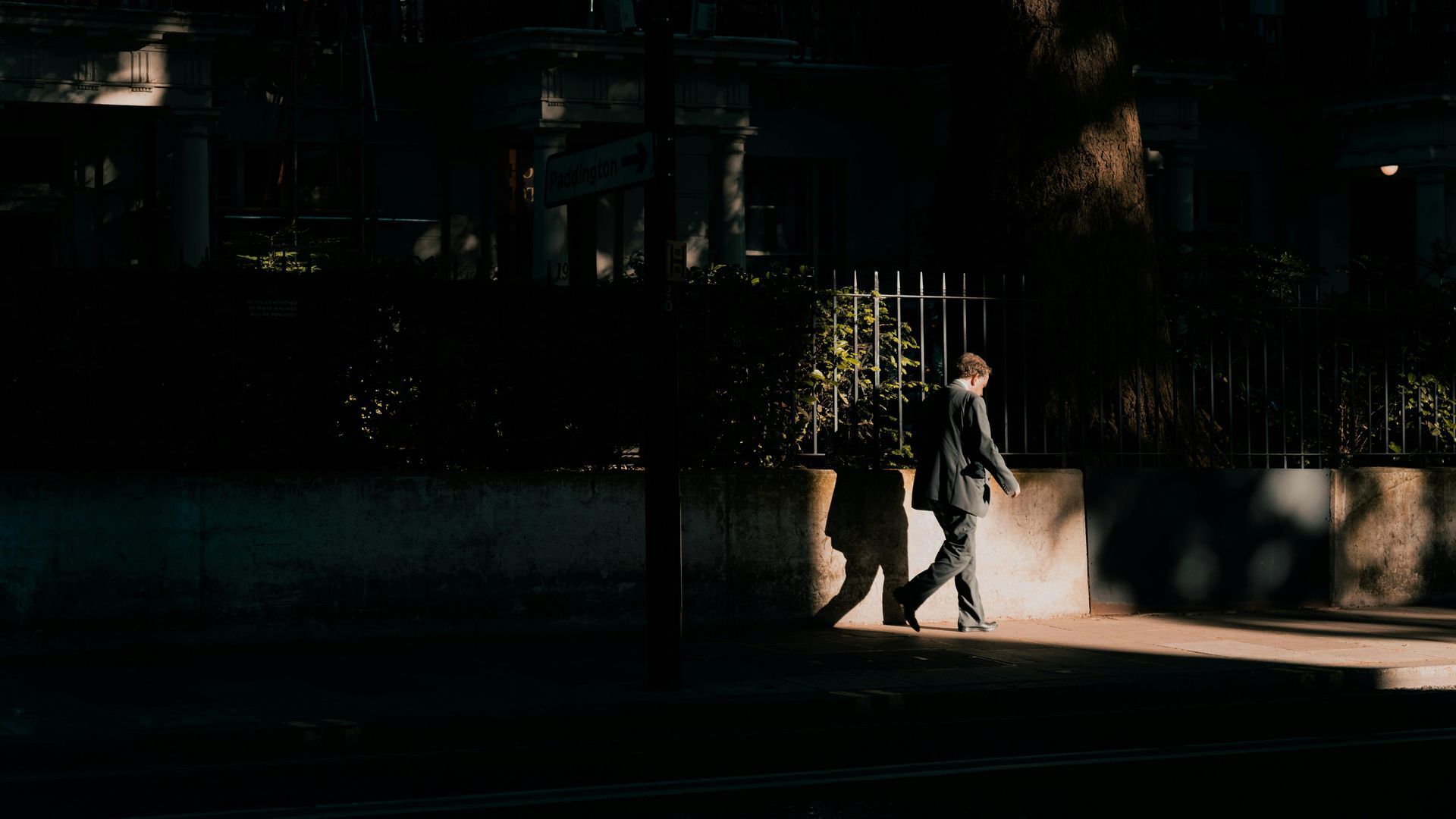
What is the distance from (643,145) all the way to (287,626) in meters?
3.80

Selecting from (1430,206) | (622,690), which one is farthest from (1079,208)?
(1430,206)

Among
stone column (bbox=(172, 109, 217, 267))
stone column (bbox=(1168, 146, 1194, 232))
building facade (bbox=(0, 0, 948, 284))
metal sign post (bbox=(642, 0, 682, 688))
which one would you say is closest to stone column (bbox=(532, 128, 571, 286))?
building facade (bbox=(0, 0, 948, 284))

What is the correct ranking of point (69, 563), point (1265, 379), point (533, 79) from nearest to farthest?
1. point (69, 563)
2. point (1265, 379)
3. point (533, 79)

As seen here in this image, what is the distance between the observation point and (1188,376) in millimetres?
13938

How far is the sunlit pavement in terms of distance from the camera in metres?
8.07

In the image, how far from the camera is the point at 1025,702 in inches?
376

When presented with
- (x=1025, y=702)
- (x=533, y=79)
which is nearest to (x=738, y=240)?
(x=533, y=79)

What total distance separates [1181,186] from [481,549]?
15.2 metres

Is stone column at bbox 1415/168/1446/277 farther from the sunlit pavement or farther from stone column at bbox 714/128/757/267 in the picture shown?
the sunlit pavement

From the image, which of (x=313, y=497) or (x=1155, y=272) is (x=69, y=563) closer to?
(x=313, y=497)

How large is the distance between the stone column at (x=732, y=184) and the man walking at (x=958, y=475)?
1046cm

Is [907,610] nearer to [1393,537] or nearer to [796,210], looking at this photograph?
[1393,537]

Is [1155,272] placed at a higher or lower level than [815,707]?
higher

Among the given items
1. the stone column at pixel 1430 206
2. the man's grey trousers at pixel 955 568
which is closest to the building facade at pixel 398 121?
the stone column at pixel 1430 206
